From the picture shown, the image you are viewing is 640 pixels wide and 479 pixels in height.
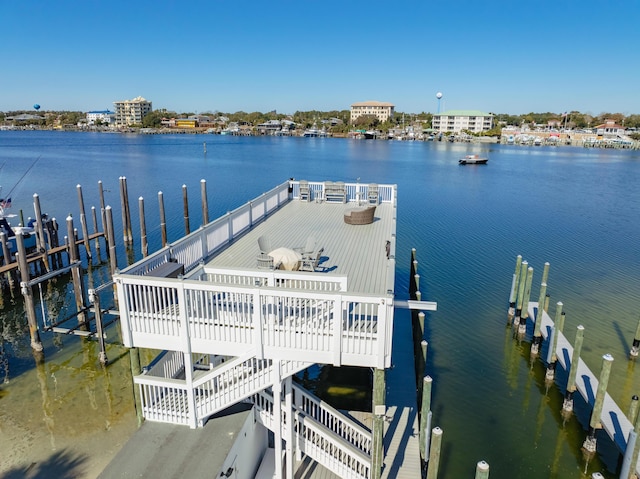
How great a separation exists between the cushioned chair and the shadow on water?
34.7 feet

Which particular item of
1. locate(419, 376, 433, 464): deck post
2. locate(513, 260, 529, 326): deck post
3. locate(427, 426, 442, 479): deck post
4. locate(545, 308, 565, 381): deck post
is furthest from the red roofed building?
locate(427, 426, 442, 479): deck post

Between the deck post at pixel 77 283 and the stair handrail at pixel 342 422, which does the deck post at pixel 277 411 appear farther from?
the deck post at pixel 77 283

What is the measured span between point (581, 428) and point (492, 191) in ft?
143

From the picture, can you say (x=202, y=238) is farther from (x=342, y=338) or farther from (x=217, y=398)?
(x=342, y=338)

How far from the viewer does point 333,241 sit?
14.0 metres

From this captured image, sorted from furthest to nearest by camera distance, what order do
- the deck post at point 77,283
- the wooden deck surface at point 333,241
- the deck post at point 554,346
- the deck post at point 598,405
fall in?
1. the deck post at point 77,283
2. the deck post at point 554,346
3. the wooden deck surface at point 333,241
4. the deck post at point 598,405

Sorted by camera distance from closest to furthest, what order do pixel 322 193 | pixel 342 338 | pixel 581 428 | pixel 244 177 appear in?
pixel 342 338, pixel 581 428, pixel 322 193, pixel 244 177

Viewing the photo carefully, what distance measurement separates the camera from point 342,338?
782cm

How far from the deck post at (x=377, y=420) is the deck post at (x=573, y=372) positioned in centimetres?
706

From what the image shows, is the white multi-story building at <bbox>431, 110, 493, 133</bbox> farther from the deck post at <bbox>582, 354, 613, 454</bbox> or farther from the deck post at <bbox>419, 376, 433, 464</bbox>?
the deck post at <bbox>419, 376, 433, 464</bbox>

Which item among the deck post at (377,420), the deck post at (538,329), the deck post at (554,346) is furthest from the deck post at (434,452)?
the deck post at (538,329)

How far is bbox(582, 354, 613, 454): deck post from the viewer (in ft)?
35.6

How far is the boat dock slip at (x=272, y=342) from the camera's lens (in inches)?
310

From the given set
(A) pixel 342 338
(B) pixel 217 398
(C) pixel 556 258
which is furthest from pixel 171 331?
(C) pixel 556 258
